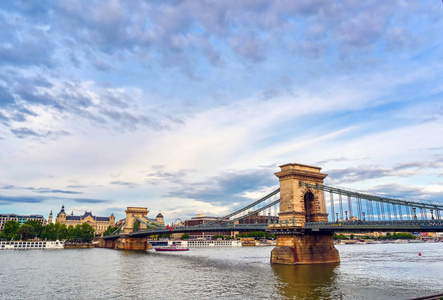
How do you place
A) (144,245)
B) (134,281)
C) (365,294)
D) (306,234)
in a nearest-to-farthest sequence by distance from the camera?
(365,294), (134,281), (306,234), (144,245)

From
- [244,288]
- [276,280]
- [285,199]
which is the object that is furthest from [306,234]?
[244,288]

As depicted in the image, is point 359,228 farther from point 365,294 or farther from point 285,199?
point 365,294

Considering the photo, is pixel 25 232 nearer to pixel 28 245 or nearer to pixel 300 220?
pixel 28 245

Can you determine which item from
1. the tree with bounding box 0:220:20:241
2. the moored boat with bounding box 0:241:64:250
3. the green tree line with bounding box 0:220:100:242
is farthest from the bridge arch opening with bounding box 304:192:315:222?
the tree with bounding box 0:220:20:241

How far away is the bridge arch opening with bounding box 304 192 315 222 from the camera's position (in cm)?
5956

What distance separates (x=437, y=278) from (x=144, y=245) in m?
105

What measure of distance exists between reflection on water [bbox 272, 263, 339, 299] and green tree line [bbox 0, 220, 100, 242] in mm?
122510

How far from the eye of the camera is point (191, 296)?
3184 cm

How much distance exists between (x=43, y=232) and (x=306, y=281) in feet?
448

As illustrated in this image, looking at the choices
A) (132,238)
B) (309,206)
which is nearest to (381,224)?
(309,206)

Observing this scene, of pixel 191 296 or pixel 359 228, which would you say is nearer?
pixel 191 296

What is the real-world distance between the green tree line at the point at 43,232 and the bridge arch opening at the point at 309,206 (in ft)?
395

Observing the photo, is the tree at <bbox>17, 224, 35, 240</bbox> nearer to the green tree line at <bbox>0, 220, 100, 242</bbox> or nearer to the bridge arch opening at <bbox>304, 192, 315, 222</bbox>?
the green tree line at <bbox>0, 220, 100, 242</bbox>

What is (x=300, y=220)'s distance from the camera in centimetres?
A: 5406
